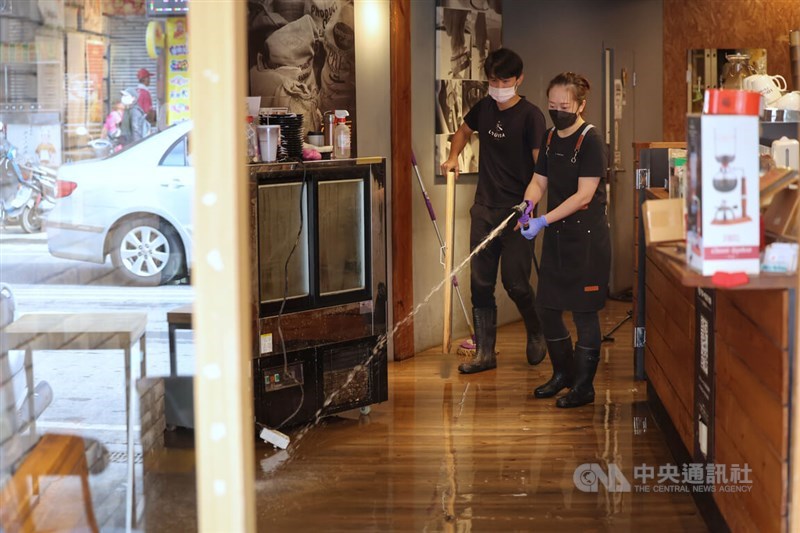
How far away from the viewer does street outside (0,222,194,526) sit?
3.31 m

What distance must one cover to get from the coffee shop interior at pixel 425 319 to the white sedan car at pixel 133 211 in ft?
0.31

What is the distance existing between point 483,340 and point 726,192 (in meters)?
3.74

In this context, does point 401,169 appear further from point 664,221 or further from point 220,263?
point 220,263

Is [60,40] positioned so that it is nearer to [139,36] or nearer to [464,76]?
[139,36]

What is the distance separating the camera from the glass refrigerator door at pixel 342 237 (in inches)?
202

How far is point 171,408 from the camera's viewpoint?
3670mm

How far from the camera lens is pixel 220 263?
7.23ft

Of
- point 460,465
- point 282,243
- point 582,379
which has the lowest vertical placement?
point 460,465

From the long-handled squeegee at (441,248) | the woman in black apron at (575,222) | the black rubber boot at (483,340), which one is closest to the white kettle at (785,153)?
the woman in black apron at (575,222)

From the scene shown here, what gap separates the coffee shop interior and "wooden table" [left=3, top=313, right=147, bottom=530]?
0.04ft

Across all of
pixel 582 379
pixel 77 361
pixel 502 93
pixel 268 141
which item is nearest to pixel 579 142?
pixel 502 93

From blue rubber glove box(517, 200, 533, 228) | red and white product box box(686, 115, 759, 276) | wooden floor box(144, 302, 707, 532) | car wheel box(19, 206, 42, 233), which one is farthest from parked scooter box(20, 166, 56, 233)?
blue rubber glove box(517, 200, 533, 228)

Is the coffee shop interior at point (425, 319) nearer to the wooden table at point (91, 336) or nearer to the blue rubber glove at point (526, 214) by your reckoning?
the wooden table at point (91, 336)

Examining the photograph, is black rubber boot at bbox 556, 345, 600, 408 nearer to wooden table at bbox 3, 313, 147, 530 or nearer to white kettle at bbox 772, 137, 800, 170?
white kettle at bbox 772, 137, 800, 170
